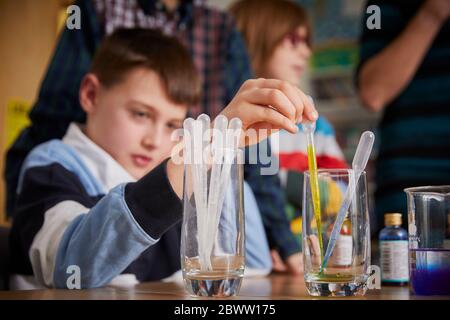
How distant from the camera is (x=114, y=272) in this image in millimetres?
980

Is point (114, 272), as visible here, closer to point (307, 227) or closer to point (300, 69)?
point (307, 227)

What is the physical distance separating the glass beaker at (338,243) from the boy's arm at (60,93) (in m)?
0.77

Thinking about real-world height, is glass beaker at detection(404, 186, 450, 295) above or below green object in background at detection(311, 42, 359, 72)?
below

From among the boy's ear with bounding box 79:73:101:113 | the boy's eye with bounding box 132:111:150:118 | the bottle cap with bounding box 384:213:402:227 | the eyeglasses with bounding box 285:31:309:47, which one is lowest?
the bottle cap with bounding box 384:213:402:227

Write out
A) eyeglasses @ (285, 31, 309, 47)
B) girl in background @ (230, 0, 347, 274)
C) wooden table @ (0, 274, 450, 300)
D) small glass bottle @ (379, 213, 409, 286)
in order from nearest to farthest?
1. wooden table @ (0, 274, 450, 300)
2. small glass bottle @ (379, 213, 409, 286)
3. girl in background @ (230, 0, 347, 274)
4. eyeglasses @ (285, 31, 309, 47)

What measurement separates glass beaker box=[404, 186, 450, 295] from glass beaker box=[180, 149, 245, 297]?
0.24m

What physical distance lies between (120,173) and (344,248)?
0.62 meters

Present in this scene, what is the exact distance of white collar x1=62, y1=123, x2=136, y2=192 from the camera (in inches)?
48.3

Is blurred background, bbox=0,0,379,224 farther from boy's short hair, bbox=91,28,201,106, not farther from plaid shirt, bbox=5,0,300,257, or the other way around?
boy's short hair, bbox=91,28,201,106

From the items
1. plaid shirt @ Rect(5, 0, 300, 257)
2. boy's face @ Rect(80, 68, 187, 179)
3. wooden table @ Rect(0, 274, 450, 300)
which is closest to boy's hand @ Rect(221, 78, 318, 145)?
wooden table @ Rect(0, 274, 450, 300)

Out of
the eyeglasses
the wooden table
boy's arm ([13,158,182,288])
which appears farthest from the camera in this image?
the eyeglasses

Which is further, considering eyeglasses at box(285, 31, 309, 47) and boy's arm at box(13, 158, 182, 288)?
eyeglasses at box(285, 31, 309, 47)

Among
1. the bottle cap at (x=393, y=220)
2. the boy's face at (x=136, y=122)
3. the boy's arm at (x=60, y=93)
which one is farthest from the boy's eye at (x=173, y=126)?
the bottle cap at (x=393, y=220)
